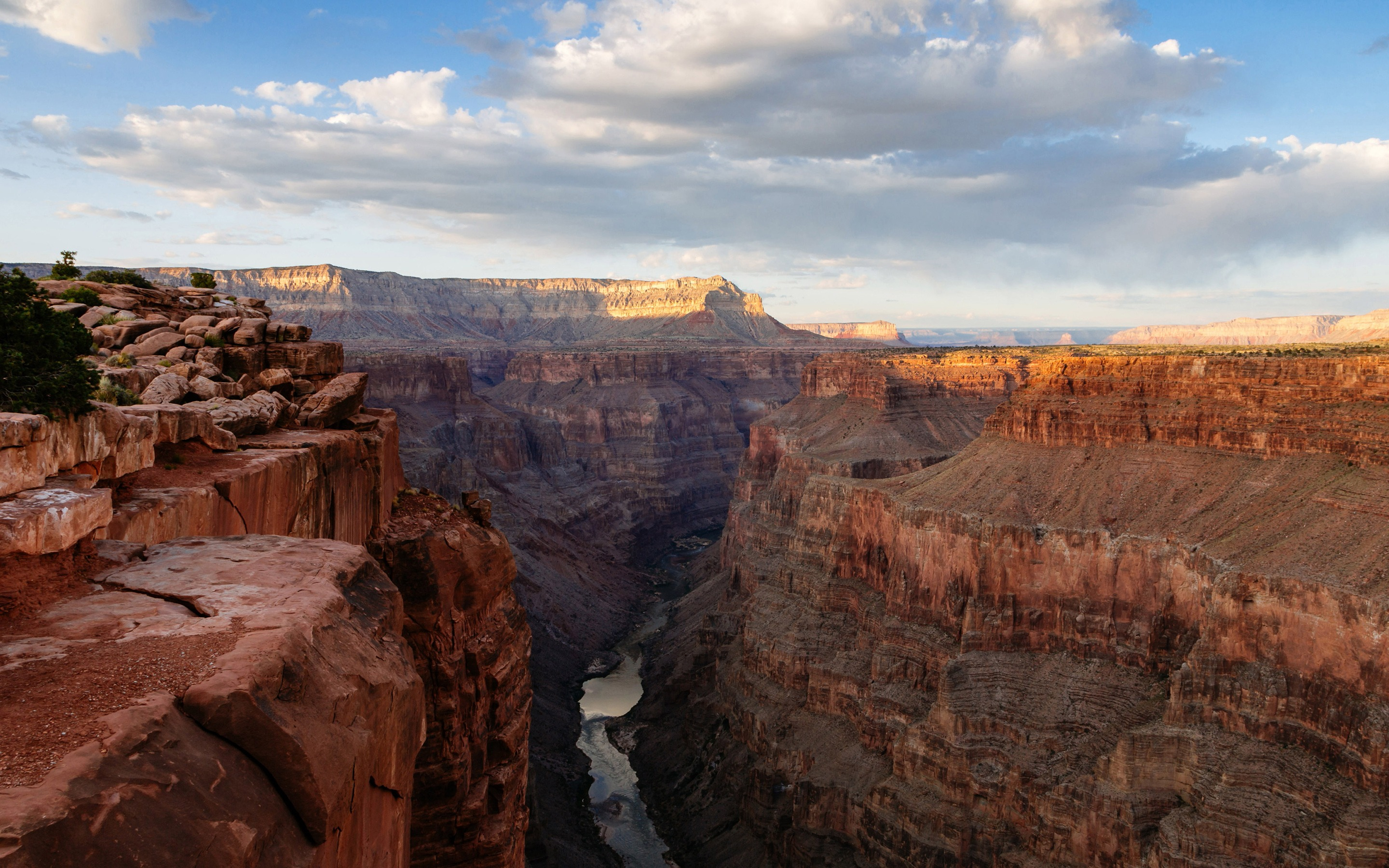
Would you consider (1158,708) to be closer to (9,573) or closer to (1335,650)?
(1335,650)

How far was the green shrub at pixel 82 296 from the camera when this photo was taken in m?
23.3

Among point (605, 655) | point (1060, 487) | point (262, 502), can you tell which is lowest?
point (605, 655)

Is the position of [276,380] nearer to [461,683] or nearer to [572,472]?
[461,683]

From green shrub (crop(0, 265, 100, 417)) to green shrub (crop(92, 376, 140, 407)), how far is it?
40 centimetres

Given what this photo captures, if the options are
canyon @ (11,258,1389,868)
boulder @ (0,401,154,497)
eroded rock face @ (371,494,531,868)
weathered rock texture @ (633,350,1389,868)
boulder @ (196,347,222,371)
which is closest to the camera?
canyon @ (11,258,1389,868)

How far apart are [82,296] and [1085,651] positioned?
149 feet

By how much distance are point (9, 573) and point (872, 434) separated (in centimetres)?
8971

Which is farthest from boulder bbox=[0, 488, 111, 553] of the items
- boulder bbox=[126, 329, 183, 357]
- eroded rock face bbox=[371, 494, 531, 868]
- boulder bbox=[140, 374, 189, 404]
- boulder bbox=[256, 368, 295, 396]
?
boulder bbox=[126, 329, 183, 357]

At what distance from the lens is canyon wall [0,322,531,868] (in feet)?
22.1

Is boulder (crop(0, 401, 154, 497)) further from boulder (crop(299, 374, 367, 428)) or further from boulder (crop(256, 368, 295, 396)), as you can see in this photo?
boulder (crop(256, 368, 295, 396))

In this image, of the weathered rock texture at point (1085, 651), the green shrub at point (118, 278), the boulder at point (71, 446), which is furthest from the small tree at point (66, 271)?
the weathered rock texture at point (1085, 651)

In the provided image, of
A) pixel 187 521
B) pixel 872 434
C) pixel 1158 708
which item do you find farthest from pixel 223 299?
pixel 872 434

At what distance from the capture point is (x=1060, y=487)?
52406 millimetres

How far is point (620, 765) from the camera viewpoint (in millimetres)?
68438
